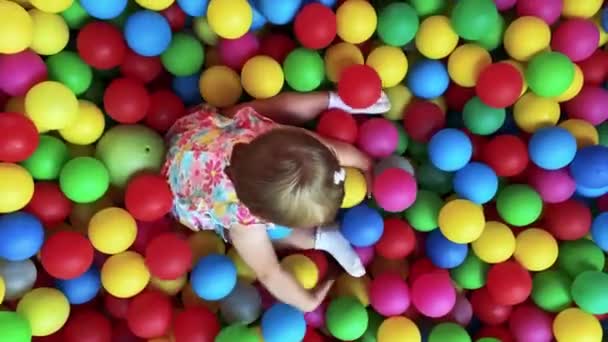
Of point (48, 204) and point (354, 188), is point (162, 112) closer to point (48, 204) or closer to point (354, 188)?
point (48, 204)

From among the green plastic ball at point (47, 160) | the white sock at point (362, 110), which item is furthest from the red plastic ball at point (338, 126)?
the green plastic ball at point (47, 160)

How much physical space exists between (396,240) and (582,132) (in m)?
0.38

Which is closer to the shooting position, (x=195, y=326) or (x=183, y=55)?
(x=195, y=326)

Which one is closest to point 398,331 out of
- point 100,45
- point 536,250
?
Result: point 536,250

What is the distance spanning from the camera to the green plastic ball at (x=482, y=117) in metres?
1.32

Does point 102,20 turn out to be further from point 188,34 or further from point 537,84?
point 537,84

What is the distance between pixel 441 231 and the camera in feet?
4.30

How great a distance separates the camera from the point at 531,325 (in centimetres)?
125

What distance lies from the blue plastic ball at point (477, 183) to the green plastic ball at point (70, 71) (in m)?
0.68

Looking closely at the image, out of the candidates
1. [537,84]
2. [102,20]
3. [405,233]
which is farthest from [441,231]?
[102,20]

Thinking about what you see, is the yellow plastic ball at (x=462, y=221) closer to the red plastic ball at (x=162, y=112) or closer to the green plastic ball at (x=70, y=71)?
the red plastic ball at (x=162, y=112)

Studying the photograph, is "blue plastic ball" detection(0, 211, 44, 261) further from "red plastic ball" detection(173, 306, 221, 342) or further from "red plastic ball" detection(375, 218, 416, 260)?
"red plastic ball" detection(375, 218, 416, 260)

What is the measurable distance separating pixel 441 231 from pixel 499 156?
0.17 meters

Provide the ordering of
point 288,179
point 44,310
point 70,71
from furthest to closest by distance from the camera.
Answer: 1. point 70,71
2. point 44,310
3. point 288,179
